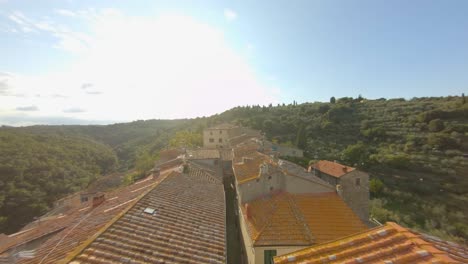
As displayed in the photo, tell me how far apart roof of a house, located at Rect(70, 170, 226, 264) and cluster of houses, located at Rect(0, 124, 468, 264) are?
0.08 feet

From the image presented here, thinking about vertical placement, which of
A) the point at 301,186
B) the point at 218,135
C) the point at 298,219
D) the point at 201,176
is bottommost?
the point at 298,219

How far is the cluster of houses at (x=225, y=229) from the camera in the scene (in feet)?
12.9

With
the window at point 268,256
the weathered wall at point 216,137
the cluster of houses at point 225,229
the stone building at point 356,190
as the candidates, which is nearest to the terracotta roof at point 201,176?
the cluster of houses at point 225,229

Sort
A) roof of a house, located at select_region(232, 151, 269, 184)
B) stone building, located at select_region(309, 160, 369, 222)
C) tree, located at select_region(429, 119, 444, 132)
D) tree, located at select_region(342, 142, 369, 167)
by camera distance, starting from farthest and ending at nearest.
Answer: tree, located at select_region(429, 119, 444, 132) → tree, located at select_region(342, 142, 369, 167) → stone building, located at select_region(309, 160, 369, 222) → roof of a house, located at select_region(232, 151, 269, 184)

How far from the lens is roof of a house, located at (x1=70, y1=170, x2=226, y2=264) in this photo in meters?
5.88

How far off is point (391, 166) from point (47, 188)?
61.7 m

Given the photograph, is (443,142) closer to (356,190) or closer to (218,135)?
(356,190)

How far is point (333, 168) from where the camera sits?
30000mm

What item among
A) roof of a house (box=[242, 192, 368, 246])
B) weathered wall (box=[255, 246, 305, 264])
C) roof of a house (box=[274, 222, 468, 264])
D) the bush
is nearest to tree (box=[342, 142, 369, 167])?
the bush

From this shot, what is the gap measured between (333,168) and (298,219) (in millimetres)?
15839

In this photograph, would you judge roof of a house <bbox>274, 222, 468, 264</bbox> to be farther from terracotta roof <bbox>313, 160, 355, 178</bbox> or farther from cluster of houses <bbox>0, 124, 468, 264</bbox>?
terracotta roof <bbox>313, 160, 355, 178</bbox>

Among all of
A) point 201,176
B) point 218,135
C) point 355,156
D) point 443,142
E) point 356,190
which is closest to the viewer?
point 201,176

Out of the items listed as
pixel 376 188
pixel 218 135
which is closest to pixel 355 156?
pixel 376 188

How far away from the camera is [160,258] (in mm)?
6082
